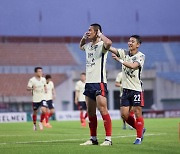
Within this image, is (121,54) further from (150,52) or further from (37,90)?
(150,52)

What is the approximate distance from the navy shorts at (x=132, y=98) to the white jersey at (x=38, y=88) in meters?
9.97

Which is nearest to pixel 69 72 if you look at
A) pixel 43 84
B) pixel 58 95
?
pixel 58 95

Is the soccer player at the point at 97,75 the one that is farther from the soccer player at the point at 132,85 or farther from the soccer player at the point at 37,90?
the soccer player at the point at 37,90

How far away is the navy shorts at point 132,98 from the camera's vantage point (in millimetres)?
13133

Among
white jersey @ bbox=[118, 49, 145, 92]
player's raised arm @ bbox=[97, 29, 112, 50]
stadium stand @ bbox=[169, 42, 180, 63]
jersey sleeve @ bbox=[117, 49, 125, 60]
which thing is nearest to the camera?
player's raised arm @ bbox=[97, 29, 112, 50]

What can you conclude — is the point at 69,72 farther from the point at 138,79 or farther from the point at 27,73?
the point at 138,79

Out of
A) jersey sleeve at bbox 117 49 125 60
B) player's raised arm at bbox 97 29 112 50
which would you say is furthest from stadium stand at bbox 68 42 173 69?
player's raised arm at bbox 97 29 112 50

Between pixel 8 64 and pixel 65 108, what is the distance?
7581mm

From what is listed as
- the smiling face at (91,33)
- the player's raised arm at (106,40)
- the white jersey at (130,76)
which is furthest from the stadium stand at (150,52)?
the player's raised arm at (106,40)

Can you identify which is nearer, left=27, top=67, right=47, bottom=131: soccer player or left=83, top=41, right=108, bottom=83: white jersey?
left=83, top=41, right=108, bottom=83: white jersey

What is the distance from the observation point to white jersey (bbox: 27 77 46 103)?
74.8 ft

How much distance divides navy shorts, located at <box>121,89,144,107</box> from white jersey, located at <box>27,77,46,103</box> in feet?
32.7

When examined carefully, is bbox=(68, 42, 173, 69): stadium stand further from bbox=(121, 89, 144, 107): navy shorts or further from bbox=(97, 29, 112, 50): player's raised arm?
bbox=(97, 29, 112, 50): player's raised arm

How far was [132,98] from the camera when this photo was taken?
519 inches
